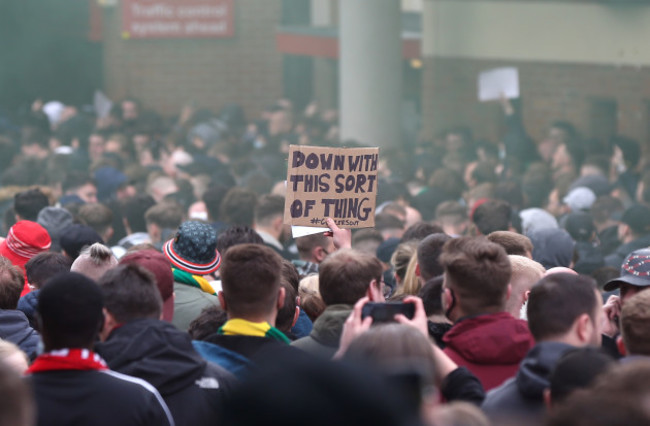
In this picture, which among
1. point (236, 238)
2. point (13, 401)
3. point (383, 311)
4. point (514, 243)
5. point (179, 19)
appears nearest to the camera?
point (13, 401)

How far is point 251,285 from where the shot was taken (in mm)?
3447

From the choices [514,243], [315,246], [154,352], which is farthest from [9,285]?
[514,243]

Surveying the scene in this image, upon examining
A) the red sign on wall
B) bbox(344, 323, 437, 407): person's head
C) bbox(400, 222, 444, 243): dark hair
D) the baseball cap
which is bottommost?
bbox(400, 222, 444, 243): dark hair

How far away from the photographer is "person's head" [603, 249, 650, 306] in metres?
3.94

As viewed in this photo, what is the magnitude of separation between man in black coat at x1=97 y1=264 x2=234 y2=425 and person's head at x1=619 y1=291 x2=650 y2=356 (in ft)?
4.45

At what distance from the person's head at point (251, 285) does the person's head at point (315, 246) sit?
1910 millimetres

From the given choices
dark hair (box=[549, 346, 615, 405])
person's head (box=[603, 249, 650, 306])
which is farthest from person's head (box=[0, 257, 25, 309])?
person's head (box=[603, 249, 650, 306])

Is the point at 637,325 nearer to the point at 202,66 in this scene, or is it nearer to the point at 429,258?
the point at 429,258

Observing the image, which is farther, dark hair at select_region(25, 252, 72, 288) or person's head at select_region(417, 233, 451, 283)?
dark hair at select_region(25, 252, 72, 288)

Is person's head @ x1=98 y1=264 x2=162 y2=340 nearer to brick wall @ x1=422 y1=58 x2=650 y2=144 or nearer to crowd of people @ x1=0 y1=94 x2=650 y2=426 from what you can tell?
crowd of people @ x1=0 y1=94 x2=650 y2=426

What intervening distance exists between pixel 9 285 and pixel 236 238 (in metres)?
1.47

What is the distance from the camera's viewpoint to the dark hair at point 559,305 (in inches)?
119

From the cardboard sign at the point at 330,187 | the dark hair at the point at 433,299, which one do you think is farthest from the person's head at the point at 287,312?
the cardboard sign at the point at 330,187

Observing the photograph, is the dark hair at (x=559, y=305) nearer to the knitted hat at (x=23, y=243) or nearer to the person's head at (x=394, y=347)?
the person's head at (x=394, y=347)
